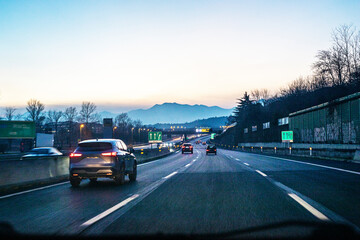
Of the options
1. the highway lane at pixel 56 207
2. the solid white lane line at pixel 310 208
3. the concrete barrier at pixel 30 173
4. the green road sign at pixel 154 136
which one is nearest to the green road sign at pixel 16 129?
the green road sign at pixel 154 136

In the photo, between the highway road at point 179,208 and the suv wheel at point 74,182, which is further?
the suv wheel at point 74,182

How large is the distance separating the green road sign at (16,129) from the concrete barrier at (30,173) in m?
39.2

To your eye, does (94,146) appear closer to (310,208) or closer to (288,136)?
(310,208)

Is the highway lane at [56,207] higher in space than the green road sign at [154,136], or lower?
lower

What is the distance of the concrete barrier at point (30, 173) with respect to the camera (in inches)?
490

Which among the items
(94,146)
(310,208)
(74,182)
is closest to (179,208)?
(310,208)

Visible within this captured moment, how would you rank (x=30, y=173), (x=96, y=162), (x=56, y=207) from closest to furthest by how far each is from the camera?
1. (x=56, y=207)
2. (x=96, y=162)
3. (x=30, y=173)

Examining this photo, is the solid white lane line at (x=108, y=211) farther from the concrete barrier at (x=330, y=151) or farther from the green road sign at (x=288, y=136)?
the green road sign at (x=288, y=136)

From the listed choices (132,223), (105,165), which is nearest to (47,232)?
(132,223)

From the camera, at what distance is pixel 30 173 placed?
1397 cm

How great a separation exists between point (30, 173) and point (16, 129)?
42380mm

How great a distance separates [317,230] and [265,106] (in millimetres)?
133373

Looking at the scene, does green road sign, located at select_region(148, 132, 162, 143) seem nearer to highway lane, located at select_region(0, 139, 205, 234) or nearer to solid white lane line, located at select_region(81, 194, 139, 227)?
highway lane, located at select_region(0, 139, 205, 234)

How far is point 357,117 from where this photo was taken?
3247 cm
